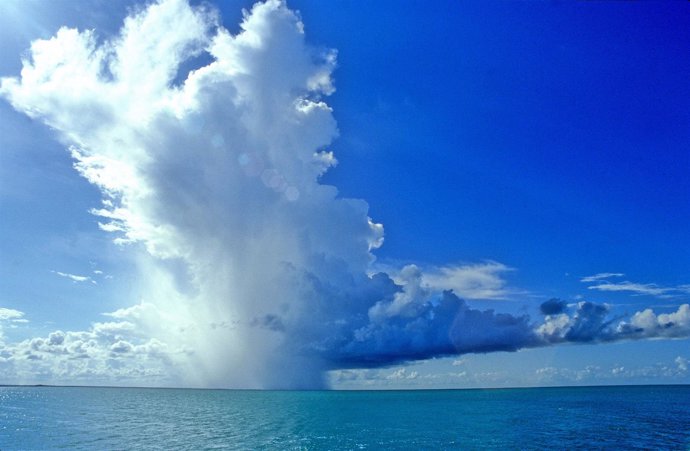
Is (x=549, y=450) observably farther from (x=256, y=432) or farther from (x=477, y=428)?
(x=256, y=432)

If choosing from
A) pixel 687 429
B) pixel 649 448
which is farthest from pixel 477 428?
pixel 687 429

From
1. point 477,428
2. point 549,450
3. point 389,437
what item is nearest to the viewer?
point 549,450

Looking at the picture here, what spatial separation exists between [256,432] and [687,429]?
259 feet

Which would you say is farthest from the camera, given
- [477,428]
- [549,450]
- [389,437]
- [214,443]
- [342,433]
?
[477,428]

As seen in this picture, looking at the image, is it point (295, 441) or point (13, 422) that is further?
point (13, 422)

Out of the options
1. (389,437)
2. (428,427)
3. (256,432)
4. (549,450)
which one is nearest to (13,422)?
(256,432)

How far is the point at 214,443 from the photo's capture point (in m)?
64.4

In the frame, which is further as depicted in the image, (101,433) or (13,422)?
(13,422)

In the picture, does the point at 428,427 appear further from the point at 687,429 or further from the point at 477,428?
the point at 687,429

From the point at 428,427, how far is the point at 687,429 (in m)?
47.0

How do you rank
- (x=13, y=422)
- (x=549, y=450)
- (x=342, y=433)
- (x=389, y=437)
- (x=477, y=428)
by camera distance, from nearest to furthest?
(x=549, y=450) < (x=389, y=437) < (x=342, y=433) < (x=477, y=428) < (x=13, y=422)

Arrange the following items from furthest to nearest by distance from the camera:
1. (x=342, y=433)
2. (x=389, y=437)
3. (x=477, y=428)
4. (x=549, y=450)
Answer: (x=477, y=428) → (x=342, y=433) → (x=389, y=437) → (x=549, y=450)

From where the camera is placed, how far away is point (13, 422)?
9119 cm

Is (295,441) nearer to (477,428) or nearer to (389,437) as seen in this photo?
(389,437)
